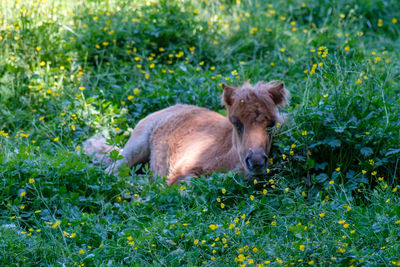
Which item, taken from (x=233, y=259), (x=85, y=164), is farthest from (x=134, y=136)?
(x=233, y=259)

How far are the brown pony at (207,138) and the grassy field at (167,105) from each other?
0.79ft

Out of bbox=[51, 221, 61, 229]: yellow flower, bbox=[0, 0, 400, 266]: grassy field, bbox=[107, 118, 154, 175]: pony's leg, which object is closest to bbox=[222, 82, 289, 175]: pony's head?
bbox=[0, 0, 400, 266]: grassy field

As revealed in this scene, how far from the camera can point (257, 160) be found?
5.18 m

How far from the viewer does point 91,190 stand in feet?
18.1

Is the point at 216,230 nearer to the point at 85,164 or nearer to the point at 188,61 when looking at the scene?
the point at 85,164

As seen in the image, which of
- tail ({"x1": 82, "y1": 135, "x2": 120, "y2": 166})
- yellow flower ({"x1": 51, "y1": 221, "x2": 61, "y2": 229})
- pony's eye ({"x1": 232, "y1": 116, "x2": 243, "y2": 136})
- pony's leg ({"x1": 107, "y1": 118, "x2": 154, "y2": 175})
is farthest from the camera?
pony's leg ({"x1": 107, "y1": 118, "x2": 154, "y2": 175})

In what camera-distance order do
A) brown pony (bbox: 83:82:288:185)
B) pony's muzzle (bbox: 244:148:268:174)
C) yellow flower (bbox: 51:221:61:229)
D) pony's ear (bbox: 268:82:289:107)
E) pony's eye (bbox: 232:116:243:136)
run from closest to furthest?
1. yellow flower (bbox: 51:221:61:229)
2. pony's muzzle (bbox: 244:148:268:174)
3. brown pony (bbox: 83:82:288:185)
4. pony's eye (bbox: 232:116:243:136)
5. pony's ear (bbox: 268:82:289:107)

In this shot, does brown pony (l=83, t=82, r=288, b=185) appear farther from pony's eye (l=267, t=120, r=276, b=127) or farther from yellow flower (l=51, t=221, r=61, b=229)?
yellow flower (l=51, t=221, r=61, b=229)

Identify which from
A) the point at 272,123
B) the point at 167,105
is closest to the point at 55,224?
the point at 272,123

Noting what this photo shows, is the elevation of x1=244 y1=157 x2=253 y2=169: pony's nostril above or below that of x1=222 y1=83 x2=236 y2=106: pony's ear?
below

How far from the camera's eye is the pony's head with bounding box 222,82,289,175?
5242mm

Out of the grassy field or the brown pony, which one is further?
the brown pony

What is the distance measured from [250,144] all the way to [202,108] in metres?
2.12

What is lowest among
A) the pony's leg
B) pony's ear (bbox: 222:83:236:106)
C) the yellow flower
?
the pony's leg
